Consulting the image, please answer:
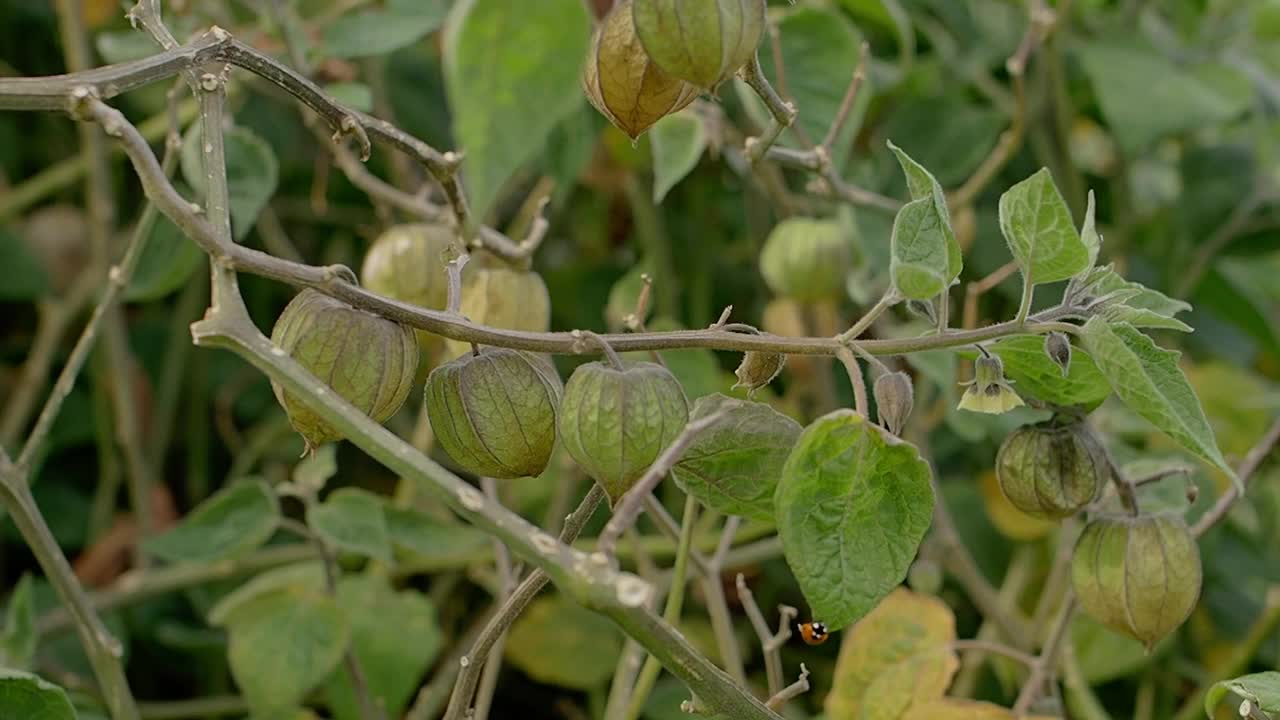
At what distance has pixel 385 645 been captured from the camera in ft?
2.39

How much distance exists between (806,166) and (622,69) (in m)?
0.20

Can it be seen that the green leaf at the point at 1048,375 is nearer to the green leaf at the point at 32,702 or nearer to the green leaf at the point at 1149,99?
the green leaf at the point at 32,702

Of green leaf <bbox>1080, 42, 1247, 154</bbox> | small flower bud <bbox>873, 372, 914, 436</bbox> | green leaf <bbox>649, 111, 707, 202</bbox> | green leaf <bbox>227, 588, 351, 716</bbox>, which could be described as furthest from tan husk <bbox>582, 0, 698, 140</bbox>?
green leaf <bbox>1080, 42, 1247, 154</bbox>

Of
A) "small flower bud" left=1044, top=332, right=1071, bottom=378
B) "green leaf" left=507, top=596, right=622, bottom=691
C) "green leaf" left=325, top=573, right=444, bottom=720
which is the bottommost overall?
"green leaf" left=507, top=596, right=622, bottom=691

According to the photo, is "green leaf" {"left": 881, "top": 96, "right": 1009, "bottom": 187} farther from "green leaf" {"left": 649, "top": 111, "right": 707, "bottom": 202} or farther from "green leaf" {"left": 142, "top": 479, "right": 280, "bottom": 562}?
"green leaf" {"left": 142, "top": 479, "right": 280, "bottom": 562}

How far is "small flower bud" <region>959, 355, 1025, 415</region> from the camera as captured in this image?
1.41ft

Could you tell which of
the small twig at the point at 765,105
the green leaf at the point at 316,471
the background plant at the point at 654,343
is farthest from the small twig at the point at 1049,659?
the green leaf at the point at 316,471

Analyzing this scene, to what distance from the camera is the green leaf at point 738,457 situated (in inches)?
16.7

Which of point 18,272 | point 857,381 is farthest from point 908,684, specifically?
point 18,272

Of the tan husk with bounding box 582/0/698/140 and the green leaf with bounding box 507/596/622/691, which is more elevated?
the tan husk with bounding box 582/0/698/140

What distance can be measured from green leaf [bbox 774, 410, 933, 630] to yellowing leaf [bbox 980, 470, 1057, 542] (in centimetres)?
44

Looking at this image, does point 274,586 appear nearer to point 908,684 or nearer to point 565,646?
point 565,646

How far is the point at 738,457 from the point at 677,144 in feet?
1.01

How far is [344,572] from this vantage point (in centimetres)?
88
